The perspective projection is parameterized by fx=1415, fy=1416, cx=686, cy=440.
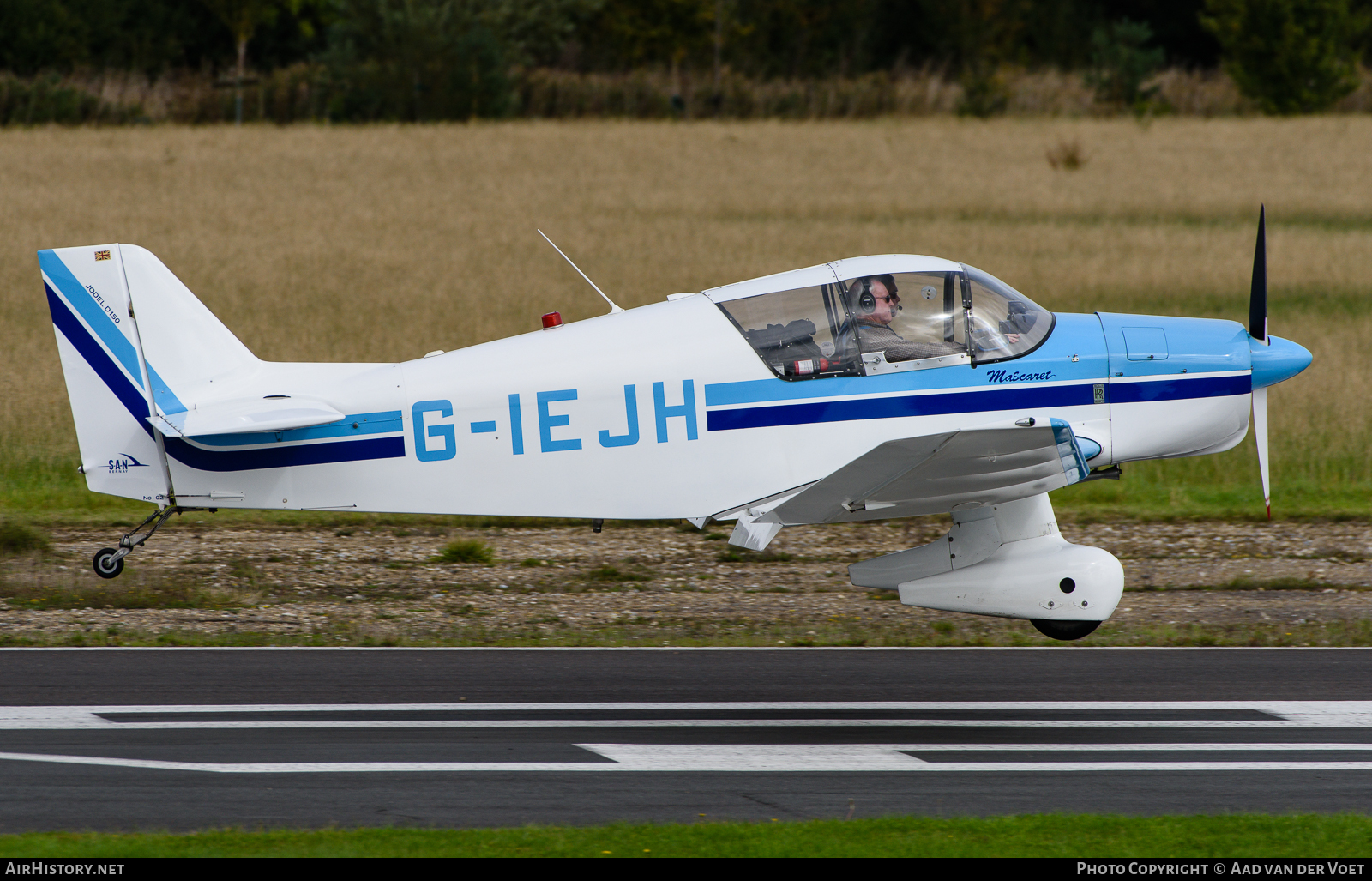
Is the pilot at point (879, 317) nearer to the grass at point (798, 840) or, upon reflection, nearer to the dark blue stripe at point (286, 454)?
the dark blue stripe at point (286, 454)

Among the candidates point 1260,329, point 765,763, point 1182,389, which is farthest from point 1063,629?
point 765,763

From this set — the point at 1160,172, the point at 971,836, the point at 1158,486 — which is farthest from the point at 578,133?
the point at 971,836

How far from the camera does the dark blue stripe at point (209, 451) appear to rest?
9156 mm

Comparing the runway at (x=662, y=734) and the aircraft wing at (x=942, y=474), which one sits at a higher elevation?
the aircraft wing at (x=942, y=474)

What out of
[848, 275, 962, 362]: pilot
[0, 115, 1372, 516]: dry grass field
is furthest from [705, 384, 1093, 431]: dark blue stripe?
[0, 115, 1372, 516]: dry grass field

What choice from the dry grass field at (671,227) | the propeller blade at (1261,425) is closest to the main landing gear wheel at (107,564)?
the dry grass field at (671,227)

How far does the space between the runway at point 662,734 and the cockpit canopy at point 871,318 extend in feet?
7.13

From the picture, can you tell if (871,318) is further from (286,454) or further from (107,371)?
(107,371)

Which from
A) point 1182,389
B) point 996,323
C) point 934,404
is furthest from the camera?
point 1182,389

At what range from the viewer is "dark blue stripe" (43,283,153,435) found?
9328 mm

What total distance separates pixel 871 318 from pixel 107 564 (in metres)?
5.55

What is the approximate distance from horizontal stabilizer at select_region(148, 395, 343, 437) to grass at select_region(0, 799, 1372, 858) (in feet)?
10.1

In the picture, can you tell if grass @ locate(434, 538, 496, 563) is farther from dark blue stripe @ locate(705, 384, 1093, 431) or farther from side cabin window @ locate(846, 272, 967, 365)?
side cabin window @ locate(846, 272, 967, 365)

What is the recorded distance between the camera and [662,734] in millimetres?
8352
